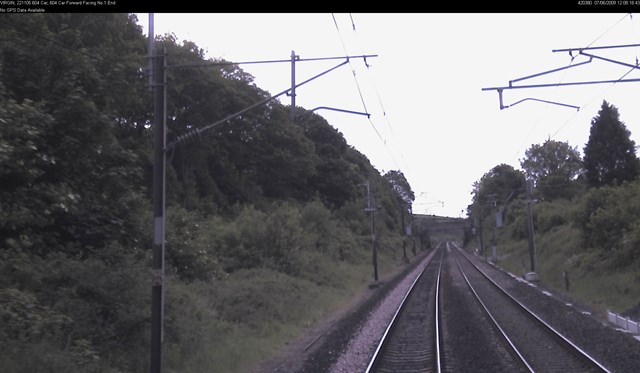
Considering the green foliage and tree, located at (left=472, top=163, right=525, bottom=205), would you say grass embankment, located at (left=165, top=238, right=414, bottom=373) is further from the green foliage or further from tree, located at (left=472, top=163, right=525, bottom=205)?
tree, located at (left=472, top=163, right=525, bottom=205)

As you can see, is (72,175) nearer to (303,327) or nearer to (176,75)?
(303,327)

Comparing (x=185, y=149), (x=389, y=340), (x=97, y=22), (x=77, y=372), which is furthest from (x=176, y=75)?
(x=77, y=372)

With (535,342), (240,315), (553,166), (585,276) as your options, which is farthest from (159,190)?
(553,166)

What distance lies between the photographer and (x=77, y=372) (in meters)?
10.5

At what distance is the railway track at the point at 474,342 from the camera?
13938 mm

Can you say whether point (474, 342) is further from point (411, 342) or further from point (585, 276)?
point (585, 276)

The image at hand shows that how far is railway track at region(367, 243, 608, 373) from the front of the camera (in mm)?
13938

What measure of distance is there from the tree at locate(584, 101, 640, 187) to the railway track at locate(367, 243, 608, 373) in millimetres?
39254

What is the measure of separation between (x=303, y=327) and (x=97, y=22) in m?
12.2

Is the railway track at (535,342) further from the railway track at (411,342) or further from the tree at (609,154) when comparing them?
the tree at (609,154)
